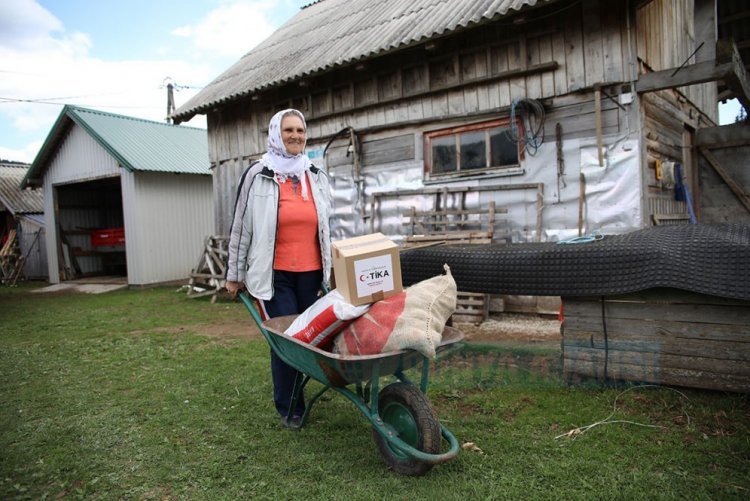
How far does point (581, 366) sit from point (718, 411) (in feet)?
2.83

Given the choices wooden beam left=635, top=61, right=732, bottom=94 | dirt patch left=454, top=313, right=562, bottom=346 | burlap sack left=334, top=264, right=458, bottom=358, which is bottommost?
dirt patch left=454, top=313, right=562, bottom=346

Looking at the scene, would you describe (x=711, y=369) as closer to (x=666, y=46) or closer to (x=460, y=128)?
(x=460, y=128)

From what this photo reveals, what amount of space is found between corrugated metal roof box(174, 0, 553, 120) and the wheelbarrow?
497cm

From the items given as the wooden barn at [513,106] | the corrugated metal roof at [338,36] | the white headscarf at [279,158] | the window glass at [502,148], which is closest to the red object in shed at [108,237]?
the corrugated metal roof at [338,36]

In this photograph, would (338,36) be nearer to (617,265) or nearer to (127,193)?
(127,193)

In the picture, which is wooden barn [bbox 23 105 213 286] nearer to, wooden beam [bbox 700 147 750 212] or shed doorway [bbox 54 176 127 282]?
shed doorway [bbox 54 176 127 282]

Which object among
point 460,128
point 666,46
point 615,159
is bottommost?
point 615,159

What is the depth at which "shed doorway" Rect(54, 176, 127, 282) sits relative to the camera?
1501cm

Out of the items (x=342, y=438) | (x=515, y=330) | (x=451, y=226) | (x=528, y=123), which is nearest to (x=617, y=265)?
(x=342, y=438)

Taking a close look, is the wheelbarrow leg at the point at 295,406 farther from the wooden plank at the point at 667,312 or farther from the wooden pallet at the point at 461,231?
the wooden pallet at the point at 461,231

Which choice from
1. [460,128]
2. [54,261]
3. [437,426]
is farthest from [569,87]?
[54,261]

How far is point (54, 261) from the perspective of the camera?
14812 mm

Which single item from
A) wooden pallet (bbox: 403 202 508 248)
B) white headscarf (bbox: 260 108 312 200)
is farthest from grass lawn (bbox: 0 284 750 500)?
wooden pallet (bbox: 403 202 508 248)

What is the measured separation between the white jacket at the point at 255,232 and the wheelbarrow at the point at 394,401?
451 millimetres
